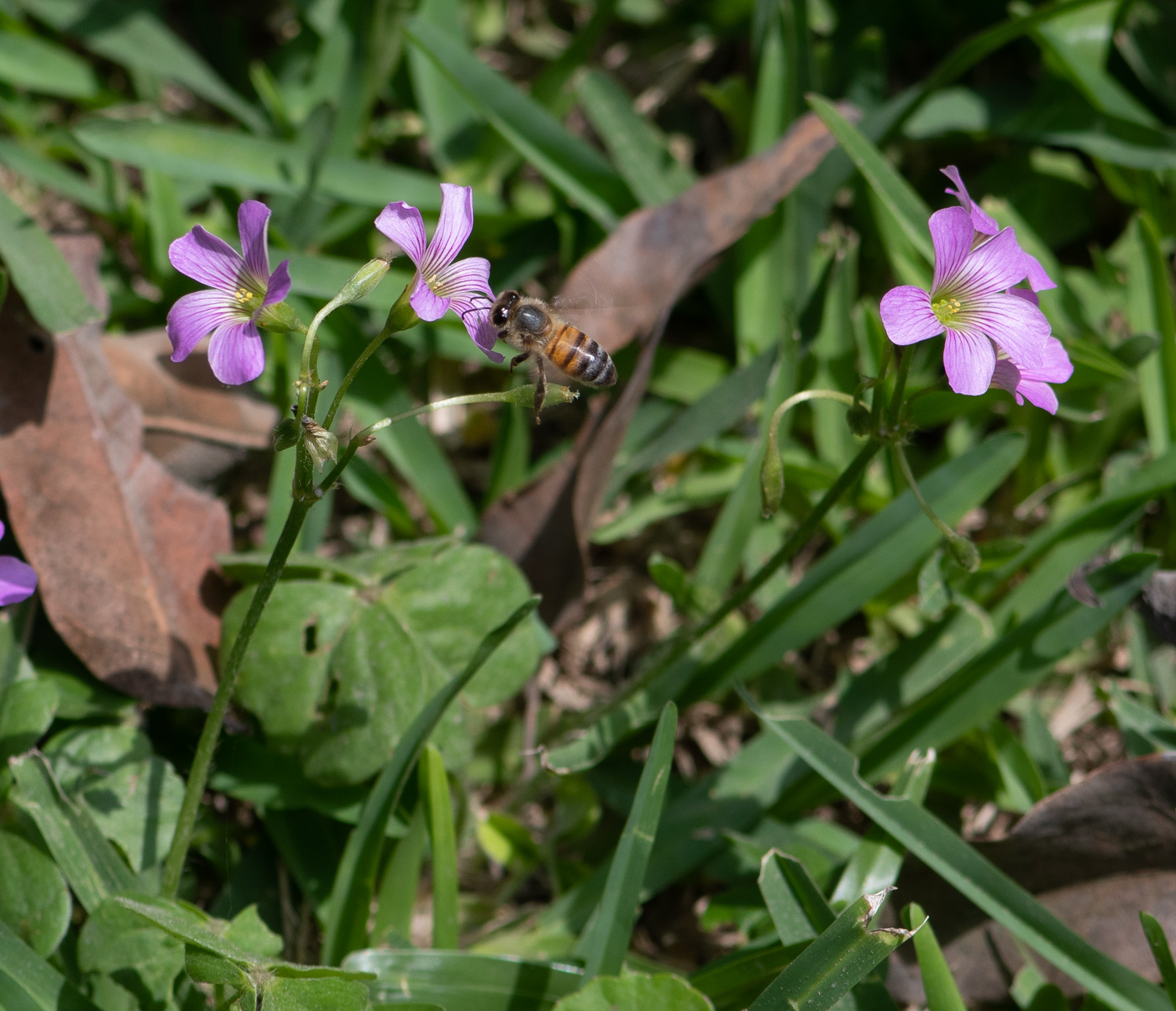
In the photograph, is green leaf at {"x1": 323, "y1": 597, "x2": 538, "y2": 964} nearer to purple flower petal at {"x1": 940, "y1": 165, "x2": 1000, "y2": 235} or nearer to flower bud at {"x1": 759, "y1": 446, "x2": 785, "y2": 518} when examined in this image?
flower bud at {"x1": 759, "y1": 446, "x2": 785, "y2": 518}

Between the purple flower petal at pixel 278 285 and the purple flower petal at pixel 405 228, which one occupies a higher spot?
the purple flower petal at pixel 405 228

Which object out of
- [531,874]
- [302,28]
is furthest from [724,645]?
[302,28]

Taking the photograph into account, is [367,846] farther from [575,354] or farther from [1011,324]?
[1011,324]

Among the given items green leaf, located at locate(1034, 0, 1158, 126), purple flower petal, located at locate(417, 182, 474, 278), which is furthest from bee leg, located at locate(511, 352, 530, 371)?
green leaf, located at locate(1034, 0, 1158, 126)

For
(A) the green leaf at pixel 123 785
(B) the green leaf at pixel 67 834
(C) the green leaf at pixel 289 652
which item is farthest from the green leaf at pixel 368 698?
(B) the green leaf at pixel 67 834

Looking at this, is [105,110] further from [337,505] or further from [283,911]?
[283,911]

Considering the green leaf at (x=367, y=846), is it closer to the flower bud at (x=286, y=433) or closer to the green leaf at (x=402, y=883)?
the green leaf at (x=402, y=883)
